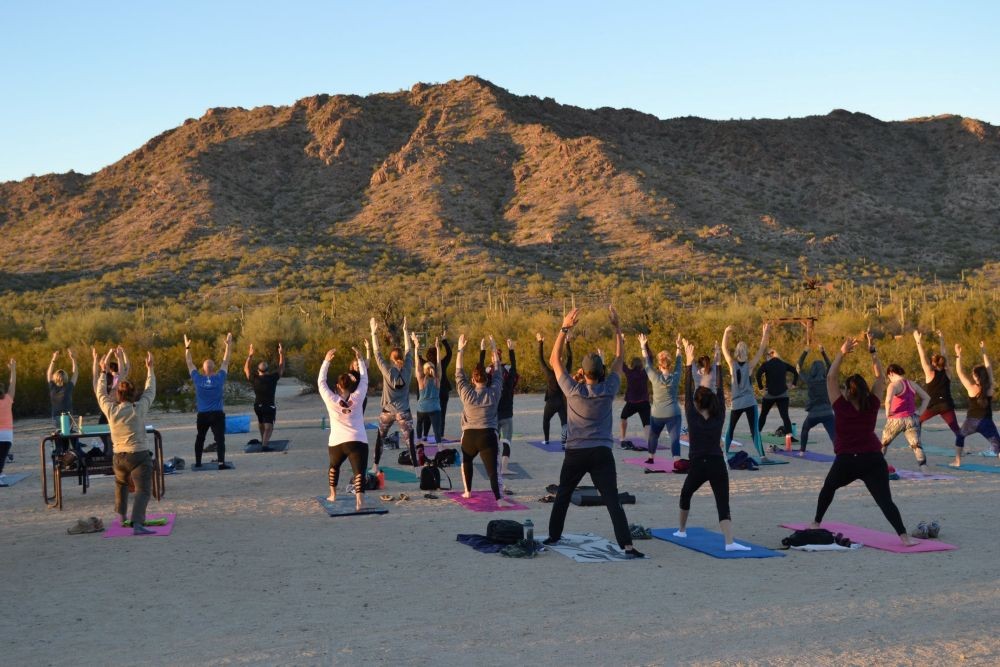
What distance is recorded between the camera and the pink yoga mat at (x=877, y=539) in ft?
32.3

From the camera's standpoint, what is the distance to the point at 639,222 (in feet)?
223

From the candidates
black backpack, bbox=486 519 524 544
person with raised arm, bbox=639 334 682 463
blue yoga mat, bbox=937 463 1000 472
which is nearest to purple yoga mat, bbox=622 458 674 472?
person with raised arm, bbox=639 334 682 463

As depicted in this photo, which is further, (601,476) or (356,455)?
(356,455)

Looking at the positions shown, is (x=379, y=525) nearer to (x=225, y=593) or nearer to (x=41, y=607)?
(x=225, y=593)

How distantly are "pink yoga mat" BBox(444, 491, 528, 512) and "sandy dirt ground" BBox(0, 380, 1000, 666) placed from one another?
0.65 ft

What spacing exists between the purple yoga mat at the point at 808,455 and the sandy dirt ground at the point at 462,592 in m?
3.27

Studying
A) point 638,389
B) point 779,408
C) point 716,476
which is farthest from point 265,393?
point 716,476

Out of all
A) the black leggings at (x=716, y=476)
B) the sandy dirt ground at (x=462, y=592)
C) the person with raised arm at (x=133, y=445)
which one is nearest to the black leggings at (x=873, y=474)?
the sandy dirt ground at (x=462, y=592)

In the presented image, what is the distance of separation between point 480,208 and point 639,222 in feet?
37.2

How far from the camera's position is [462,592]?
8.42 meters

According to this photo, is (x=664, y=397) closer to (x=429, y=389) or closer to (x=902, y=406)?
(x=902, y=406)

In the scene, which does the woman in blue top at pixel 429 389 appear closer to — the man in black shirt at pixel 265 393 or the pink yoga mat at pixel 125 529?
the man in black shirt at pixel 265 393

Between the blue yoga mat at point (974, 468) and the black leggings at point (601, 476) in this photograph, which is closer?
the black leggings at point (601, 476)

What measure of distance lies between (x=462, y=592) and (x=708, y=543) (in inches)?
112
